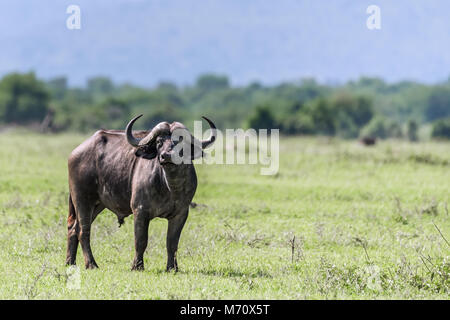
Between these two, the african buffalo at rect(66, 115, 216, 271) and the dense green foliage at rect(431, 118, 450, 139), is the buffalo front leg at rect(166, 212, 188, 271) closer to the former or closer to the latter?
the african buffalo at rect(66, 115, 216, 271)

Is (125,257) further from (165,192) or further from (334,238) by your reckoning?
(334,238)

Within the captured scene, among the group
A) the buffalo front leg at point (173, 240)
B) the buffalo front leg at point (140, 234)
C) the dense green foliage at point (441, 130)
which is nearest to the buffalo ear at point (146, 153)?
the buffalo front leg at point (140, 234)

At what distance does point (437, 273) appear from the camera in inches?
332

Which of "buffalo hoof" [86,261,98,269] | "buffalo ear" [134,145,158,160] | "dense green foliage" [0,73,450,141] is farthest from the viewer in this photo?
"dense green foliage" [0,73,450,141]

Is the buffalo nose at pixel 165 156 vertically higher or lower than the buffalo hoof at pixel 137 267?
higher

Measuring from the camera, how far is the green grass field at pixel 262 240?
8078mm

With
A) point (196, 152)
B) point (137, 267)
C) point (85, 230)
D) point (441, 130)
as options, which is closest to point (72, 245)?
point (85, 230)

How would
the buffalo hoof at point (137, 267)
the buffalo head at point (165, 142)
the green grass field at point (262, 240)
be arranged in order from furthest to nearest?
the buffalo hoof at point (137, 267) → the buffalo head at point (165, 142) → the green grass field at point (262, 240)

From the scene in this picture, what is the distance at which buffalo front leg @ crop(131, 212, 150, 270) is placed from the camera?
8.98 meters

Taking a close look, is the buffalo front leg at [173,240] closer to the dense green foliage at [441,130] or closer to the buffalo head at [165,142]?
the buffalo head at [165,142]

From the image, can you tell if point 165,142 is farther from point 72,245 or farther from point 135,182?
point 72,245

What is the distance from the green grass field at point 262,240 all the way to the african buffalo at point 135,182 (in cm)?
53

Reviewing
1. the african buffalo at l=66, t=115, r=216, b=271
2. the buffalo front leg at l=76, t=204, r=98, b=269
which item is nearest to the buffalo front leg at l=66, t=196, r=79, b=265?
the african buffalo at l=66, t=115, r=216, b=271

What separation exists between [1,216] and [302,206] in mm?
6378
